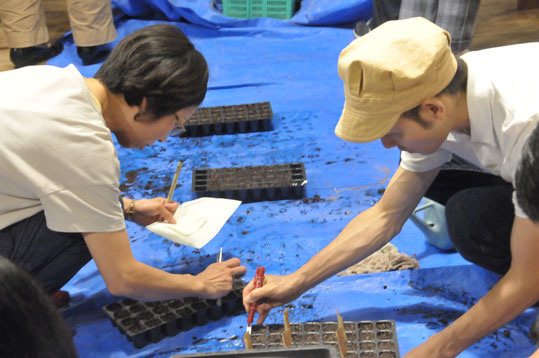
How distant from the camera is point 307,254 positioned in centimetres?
178

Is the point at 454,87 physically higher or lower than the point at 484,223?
higher

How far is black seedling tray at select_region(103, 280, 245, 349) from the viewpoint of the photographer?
1.47 m

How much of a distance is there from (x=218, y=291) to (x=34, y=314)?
1061 millimetres

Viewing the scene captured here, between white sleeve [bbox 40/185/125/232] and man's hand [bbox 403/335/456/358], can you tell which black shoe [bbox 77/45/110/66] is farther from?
man's hand [bbox 403/335/456/358]

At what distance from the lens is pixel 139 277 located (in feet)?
4.45

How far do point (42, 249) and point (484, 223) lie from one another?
1.10 meters

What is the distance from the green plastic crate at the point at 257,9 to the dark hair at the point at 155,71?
255 centimetres

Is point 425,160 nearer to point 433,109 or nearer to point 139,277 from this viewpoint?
point 433,109

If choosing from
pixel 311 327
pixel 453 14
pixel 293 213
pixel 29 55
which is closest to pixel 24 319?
pixel 311 327

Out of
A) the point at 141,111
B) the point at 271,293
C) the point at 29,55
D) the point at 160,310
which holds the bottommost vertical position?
the point at 29,55

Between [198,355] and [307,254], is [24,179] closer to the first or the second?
[198,355]

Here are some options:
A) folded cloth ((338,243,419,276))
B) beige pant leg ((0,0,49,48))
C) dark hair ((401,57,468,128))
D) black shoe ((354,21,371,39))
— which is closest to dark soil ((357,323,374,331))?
folded cloth ((338,243,419,276))

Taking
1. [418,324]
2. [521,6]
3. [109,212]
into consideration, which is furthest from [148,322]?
[521,6]

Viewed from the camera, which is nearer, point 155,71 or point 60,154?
point 60,154
